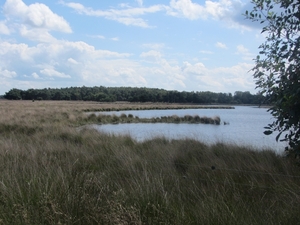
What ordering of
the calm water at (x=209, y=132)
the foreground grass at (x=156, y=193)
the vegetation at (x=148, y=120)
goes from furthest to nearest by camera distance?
the vegetation at (x=148, y=120), the calm water at (x=209, y=132), the foreground grass at (x=156, y=193)

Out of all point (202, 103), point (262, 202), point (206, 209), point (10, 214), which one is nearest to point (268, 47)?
point (262, 202)

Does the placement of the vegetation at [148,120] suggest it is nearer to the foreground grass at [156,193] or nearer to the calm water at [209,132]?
the calm water at [209,132]

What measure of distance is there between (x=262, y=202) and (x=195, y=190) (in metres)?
0.89

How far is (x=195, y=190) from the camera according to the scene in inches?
172

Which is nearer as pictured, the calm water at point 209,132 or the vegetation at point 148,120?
the calm water at point 209,132

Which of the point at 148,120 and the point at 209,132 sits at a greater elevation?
the point at 209,132

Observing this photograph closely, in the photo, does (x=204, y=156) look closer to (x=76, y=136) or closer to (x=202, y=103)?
(x=76, y=136)

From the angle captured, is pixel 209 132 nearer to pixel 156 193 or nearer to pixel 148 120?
pixel 148 120

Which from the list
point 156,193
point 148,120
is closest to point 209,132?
point 148,120

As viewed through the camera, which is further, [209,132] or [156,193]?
[209,132]

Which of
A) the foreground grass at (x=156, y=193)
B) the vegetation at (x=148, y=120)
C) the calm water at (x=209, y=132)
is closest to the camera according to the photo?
the foreground grass at (x=156, y=193)

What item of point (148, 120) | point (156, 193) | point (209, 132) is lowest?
point (148, 120)

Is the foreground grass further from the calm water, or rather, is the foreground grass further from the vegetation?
the vegetation

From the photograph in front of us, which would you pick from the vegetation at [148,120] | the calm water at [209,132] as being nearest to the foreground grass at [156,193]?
the calm water at [209,132]
